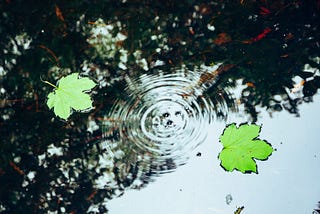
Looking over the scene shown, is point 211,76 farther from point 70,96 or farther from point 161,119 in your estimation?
point 70,96

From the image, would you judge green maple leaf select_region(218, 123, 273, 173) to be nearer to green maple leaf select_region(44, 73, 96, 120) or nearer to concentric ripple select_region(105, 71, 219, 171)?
concentric ripple select_region(105, 71, 219, 171)

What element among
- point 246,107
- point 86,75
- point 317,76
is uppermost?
point 86,75

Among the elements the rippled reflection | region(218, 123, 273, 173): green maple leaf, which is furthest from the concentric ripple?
region(218, 123, 273, 173): green maple leaf

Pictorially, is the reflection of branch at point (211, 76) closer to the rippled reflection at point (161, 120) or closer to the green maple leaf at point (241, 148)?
the rippled reflection at point (161, 120)

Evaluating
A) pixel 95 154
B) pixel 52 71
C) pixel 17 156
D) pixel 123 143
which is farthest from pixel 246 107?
pixel 17 156

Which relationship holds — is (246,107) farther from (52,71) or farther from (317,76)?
(52,71)
